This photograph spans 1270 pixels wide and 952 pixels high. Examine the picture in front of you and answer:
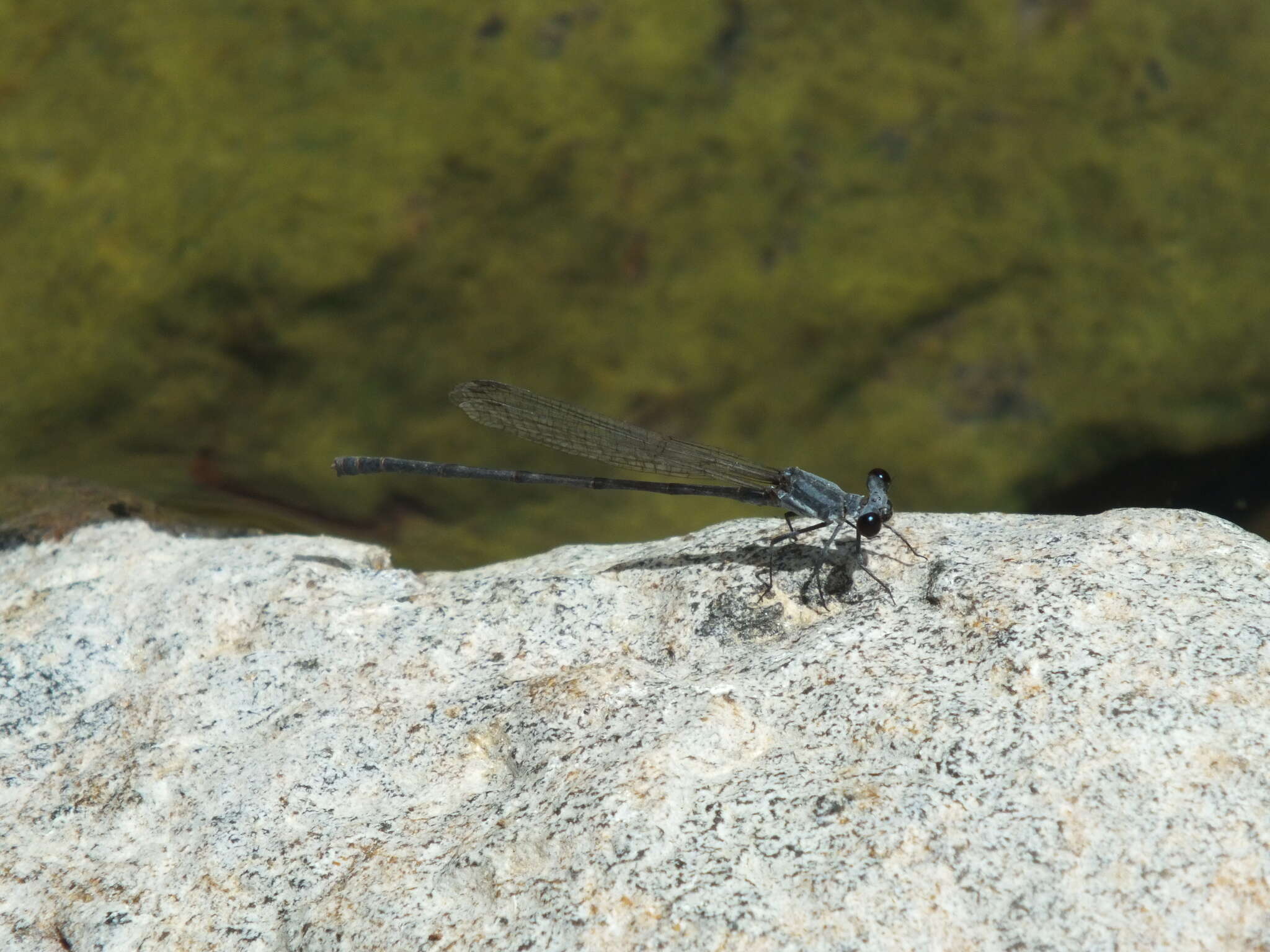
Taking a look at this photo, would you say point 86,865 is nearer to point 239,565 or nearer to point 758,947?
point 239,565

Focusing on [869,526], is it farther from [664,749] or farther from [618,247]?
[618,247]

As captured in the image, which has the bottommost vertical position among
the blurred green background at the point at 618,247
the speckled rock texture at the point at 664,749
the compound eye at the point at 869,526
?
the speckled rock texture at the point at 664,749

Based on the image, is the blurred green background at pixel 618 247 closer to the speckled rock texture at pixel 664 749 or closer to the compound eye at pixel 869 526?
the speckled rock texture at pixel 664 749

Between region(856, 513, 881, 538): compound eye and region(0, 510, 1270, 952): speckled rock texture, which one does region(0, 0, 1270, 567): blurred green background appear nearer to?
region(0, 510, 1270, 952): speckled rock texture

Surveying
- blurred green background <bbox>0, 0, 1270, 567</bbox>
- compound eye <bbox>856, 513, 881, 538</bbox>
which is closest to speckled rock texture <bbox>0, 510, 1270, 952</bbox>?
compound eye <bbox>856, 513, 881, 538</bbox>

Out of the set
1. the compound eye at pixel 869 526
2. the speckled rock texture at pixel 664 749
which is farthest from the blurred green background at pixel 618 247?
the compound eye at pixel 869 526

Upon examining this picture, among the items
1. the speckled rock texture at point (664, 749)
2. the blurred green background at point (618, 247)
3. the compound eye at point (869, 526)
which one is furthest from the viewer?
the blurred green background at point (618, 247)

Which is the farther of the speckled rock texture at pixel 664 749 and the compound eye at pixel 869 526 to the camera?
the compound eye at pixel 869 526

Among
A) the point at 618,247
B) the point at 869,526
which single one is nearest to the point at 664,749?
the point at 869,526
